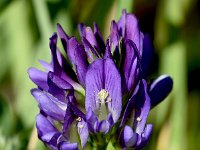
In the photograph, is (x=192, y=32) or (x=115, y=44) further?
(x=192, y=32)

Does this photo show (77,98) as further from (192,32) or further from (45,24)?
(192,32)

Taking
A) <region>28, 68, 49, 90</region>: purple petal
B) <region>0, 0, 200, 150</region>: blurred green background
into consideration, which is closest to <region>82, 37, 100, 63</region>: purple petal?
<region>28, 68, 49, 90</region>: purple petal

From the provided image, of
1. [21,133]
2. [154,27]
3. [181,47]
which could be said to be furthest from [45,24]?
[154,27]

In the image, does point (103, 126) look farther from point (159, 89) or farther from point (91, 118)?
point (159, 89)

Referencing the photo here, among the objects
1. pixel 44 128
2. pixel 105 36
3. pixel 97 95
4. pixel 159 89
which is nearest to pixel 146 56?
pixel 159 89

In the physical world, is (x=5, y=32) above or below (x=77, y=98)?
above
